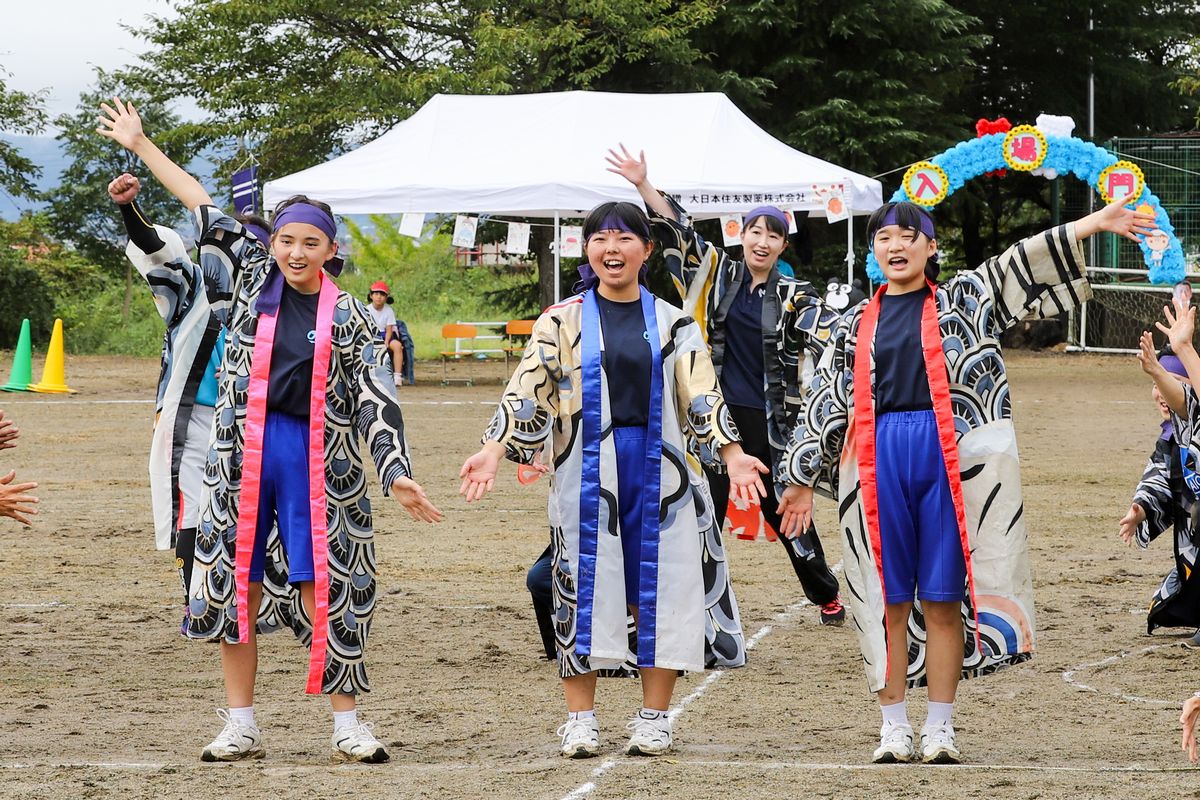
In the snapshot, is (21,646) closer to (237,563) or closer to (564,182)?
(237,563)

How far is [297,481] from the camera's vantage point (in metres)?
5.00

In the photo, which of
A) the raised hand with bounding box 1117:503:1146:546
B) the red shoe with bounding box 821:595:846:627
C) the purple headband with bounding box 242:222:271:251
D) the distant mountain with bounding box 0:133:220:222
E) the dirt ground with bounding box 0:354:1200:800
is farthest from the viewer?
the distant mountain with bounding box 0:133:220:222

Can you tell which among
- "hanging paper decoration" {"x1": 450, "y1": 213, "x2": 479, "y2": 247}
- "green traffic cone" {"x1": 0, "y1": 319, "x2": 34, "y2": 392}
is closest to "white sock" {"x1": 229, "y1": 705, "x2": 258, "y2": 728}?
"hanging paper decoration" {"x1": 450, "y1": 213, "x2": 479, "y2": 247}

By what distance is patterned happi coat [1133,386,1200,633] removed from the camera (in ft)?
22.6

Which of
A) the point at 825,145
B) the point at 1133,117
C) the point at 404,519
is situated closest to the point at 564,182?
the point at 404,519

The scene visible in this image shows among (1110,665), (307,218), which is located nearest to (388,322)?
(1110,665)

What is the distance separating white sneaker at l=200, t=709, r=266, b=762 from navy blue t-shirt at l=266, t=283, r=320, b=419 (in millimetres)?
996

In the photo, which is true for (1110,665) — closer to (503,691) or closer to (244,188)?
(503,691)

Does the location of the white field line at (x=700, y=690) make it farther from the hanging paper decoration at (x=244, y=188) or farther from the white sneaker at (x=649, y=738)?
the hanging paper decoration at (x=244, y=188)

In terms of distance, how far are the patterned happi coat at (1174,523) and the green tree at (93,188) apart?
3104 centimetres

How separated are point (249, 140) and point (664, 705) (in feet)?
84.6

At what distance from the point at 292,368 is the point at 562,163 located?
559 inches

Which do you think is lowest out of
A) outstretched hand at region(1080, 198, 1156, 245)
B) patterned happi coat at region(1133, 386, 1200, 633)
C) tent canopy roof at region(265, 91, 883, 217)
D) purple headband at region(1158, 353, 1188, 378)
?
patterned happi coat at region(1133, 386, 1200, 633)

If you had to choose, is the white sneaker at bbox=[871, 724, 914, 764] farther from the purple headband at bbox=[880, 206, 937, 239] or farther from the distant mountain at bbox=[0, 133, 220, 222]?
the distant mountain at bbox=[0, 133, 220, 222]
